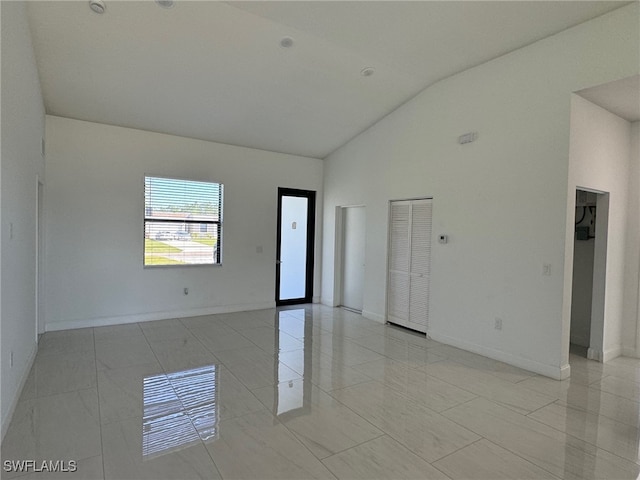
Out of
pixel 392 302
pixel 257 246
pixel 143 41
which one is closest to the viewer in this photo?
pixel 143 41

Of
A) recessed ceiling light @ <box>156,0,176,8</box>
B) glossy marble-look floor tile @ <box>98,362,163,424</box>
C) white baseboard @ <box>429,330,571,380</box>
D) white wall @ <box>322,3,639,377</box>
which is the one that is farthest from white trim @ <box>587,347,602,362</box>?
recessed ceiling light @ <box>156,0,176,8</box>

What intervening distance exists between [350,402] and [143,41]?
3967 mm

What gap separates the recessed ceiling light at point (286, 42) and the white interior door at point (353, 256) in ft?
10.7

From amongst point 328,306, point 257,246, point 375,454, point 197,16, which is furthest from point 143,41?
point 328,306

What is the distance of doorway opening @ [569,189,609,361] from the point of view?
4.35 m

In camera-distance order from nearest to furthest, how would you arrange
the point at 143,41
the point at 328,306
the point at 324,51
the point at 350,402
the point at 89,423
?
1. the point at 89,423
2. the point at 350,402
3. the point at 143,41
4. the point at 324,51
5. the point at 328,306

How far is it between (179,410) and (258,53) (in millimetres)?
3592

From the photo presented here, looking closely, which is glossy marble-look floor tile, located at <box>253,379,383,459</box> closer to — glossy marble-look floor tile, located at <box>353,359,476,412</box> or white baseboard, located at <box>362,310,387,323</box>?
glossy marble-look floor tile, located at <box>353,359,476,412</box>

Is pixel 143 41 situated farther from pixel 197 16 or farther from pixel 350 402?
pixel 350 402

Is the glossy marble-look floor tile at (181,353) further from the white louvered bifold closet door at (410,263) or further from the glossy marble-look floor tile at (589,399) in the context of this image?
the glossy marble-look floor tile at (589,399)

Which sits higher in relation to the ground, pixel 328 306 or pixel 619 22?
pixel 619 22

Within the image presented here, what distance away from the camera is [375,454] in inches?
93.6

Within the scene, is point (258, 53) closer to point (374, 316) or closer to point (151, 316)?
point (151, 316)

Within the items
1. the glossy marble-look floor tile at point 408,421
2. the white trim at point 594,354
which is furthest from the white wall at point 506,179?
the glossy marble-look floor tile at point 408,421
